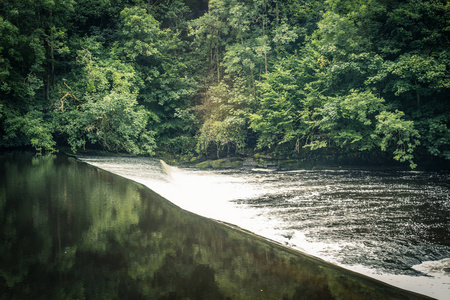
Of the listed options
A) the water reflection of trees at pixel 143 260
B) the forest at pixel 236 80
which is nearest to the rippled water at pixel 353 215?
the water reflection of trees at pixel 143 260

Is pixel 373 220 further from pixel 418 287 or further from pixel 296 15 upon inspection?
pixel 296 15

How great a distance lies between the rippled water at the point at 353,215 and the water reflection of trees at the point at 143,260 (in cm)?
80

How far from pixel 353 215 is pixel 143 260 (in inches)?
221

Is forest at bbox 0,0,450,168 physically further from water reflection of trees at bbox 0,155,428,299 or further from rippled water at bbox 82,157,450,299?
water reflection of trees at bbox 0,155,428,299

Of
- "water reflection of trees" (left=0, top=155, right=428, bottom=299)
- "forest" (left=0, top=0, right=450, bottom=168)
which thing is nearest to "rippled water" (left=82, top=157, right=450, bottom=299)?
"water reflection of trees" (left=0, top=155, right=428, bottom=299)

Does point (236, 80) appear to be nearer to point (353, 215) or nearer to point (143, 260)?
point (353, 215)

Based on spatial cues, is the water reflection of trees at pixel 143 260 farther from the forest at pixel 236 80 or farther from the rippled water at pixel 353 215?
the forest at pixel 236 80

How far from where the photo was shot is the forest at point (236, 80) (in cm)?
1491

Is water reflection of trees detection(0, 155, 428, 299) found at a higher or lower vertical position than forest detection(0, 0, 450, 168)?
lower

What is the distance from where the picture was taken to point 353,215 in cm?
779

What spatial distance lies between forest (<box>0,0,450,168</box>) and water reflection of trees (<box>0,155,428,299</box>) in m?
11.8

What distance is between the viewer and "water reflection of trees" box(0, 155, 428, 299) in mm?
3445

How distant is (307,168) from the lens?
18.7 meters

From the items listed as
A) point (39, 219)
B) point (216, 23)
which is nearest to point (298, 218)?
point (39, 219)
